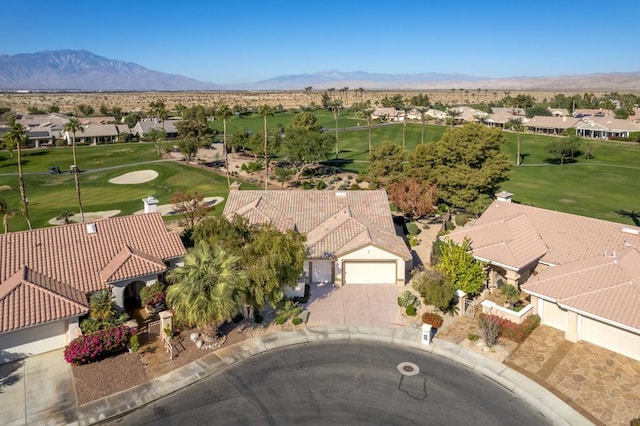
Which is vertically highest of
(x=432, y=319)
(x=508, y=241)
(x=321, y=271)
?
(x=508, y=241)

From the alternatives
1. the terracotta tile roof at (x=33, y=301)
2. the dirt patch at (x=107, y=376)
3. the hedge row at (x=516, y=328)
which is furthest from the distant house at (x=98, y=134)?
the hedge row at (x=516, y=328)

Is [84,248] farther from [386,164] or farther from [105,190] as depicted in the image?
[386,164]

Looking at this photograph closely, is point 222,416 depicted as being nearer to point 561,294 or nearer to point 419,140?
point 561,294

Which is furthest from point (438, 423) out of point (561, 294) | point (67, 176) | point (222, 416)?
point (67, 176)

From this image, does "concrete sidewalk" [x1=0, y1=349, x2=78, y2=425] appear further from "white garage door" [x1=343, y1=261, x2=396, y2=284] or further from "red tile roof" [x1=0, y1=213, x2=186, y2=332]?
"white garage door" [x1=343, y1=261, x2=396, y2=284]

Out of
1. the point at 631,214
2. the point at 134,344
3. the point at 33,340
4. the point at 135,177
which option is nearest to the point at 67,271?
the point at 33,340

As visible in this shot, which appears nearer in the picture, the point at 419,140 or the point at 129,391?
the point at 129,391
